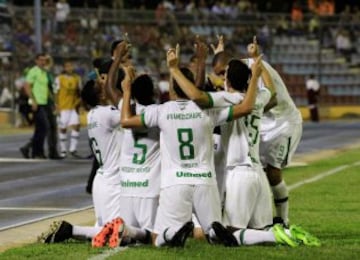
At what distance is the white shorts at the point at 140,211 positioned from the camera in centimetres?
1236

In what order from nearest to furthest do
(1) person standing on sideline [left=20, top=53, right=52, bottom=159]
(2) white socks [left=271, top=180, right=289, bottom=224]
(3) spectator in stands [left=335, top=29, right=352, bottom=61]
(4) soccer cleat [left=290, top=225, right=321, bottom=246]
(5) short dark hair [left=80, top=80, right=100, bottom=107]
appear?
(4) soccer cleat [left=290, top=225, right=321, bottom=246] < (5) short dark hair [left=80, top=80, right=100, bottom=107] < (2) white socks [left=271, top=180, right=289, bottom=224] < (1) person standing on sideline [left=20, top=53, right=52, bottom=159] < (3) spectator in stands [left=335, top=29, right=352, bottom=61]

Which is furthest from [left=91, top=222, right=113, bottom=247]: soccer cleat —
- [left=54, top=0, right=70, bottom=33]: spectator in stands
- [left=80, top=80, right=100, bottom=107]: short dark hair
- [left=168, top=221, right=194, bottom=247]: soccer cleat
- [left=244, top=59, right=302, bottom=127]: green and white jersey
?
[left=54, top=0, right=70, bottom=33]: spectator in stands

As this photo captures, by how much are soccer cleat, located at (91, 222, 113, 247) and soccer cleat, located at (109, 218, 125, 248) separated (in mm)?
76

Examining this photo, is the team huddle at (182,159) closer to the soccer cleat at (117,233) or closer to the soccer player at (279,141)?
the soccer cleat at (117,233)

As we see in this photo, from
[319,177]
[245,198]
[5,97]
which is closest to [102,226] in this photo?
[245,198]

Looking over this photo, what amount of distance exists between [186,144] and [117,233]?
1.07 m

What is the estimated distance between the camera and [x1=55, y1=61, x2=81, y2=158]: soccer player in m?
27.8

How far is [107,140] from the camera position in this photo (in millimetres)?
13062

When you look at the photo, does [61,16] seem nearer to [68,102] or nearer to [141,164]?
[68,102]

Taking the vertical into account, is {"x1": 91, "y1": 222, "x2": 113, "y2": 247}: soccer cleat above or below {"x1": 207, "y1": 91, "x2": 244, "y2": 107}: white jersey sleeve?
below

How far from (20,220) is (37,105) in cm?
1036

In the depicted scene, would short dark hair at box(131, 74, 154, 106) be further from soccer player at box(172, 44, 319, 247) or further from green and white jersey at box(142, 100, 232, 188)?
soccer player at box(172, 44, 319, 247)

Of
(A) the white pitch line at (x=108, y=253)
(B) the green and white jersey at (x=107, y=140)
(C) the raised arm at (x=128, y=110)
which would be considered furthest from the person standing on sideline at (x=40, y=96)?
(A) the white pitch line at (x=108, y=253)

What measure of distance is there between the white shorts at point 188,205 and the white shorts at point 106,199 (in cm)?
93
